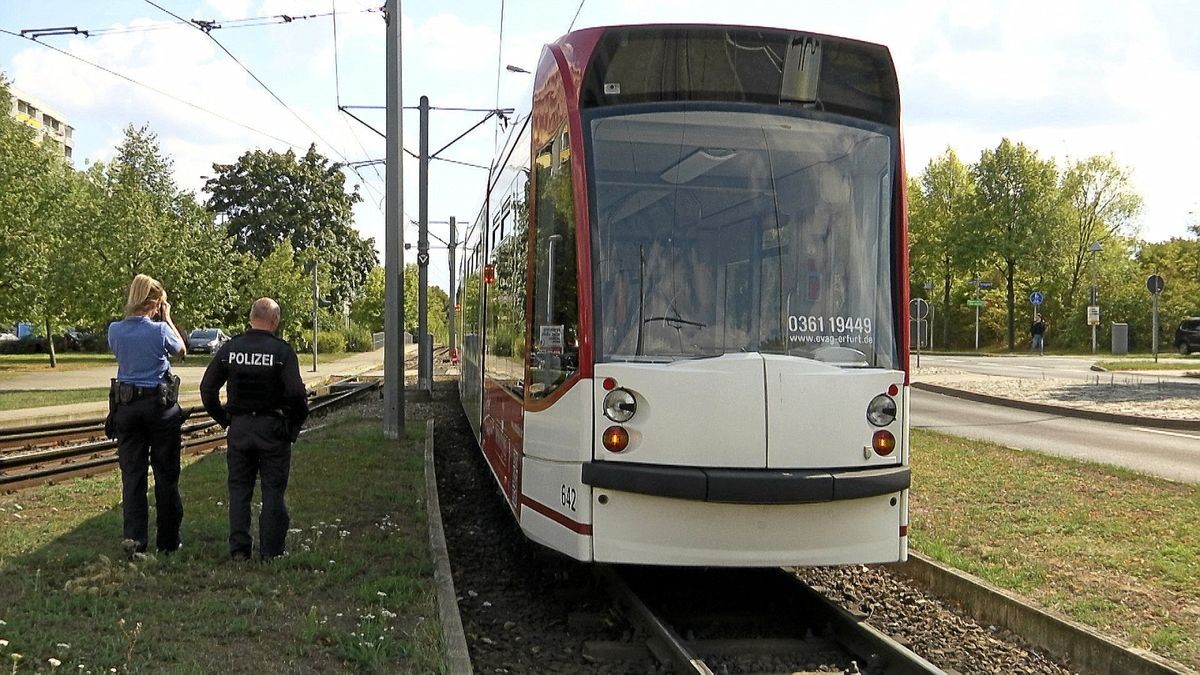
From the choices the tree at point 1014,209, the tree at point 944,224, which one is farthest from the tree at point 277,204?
the tree at point 1014,209

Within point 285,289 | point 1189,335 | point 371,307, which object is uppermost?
point 285,289

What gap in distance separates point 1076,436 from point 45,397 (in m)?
19.1

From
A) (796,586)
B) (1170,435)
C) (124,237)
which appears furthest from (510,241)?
(124,237)

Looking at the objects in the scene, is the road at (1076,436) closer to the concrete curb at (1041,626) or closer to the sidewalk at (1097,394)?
the sidewalk at (1097,394)

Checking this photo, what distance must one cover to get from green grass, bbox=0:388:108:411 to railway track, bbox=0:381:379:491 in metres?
3.02

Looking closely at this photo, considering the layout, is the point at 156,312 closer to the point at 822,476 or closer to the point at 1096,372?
the point at 822,476

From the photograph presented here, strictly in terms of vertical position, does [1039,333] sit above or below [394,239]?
below

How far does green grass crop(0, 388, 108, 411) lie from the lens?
21.0 m

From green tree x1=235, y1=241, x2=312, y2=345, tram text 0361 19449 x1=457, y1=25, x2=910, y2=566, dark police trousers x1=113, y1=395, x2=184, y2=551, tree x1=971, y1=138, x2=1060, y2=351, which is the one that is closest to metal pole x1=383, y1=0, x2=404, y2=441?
dark police trousers x1=113, y1=395, x2=184, y2=551

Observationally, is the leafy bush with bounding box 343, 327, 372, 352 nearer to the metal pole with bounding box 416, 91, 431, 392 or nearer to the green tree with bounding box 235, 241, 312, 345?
the green tree with bounding box 235, 241, 312, 345

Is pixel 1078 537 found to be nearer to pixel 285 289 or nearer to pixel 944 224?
pixel 285 289

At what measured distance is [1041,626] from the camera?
598cm

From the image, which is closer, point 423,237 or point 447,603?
point 447,603

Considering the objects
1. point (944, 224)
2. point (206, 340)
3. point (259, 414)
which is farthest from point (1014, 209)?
point (259, 414)
